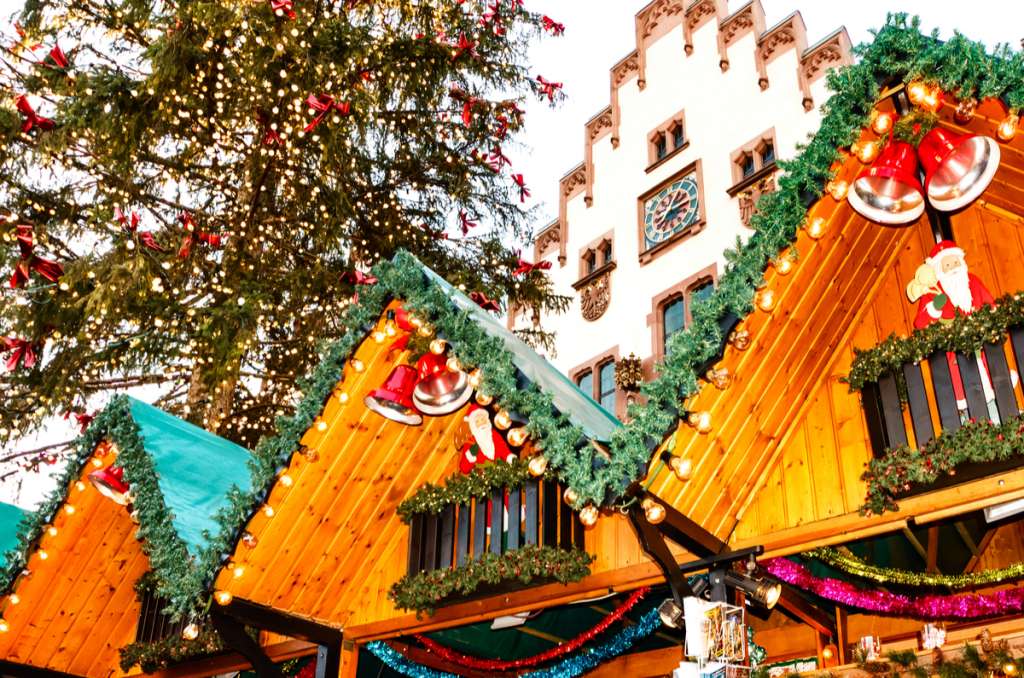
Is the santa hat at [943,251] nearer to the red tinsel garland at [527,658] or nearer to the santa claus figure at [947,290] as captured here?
the santa claus figure at [947,290]

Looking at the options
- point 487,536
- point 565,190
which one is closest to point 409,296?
point 487,536

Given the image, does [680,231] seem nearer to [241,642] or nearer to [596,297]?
[596,297]

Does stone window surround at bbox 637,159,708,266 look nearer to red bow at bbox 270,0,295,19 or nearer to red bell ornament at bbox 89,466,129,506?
red bow at bbox 270,0,295,19

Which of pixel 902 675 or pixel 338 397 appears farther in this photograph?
pixel 338 397

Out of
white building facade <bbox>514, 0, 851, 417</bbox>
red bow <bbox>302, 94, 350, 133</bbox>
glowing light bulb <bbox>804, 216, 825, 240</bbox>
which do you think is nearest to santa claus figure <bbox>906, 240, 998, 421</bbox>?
glowing light bulb <bbox>804, 216, 825, 240</bbox>

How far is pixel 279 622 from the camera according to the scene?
823cm

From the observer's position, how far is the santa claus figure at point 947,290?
20.8 feet

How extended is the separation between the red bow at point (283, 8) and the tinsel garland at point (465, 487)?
6.44 metres

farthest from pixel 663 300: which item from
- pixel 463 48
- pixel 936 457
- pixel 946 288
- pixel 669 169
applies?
pixel 936 457

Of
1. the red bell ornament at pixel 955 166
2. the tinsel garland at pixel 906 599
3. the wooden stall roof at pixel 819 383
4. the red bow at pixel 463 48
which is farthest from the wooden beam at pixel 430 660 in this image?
the red bow at pixel 463 48

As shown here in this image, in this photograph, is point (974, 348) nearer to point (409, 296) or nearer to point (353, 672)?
point (409, 296)

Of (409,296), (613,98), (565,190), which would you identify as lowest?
(409,296)

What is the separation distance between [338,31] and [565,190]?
11.7 meters

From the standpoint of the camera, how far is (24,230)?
9.73m
